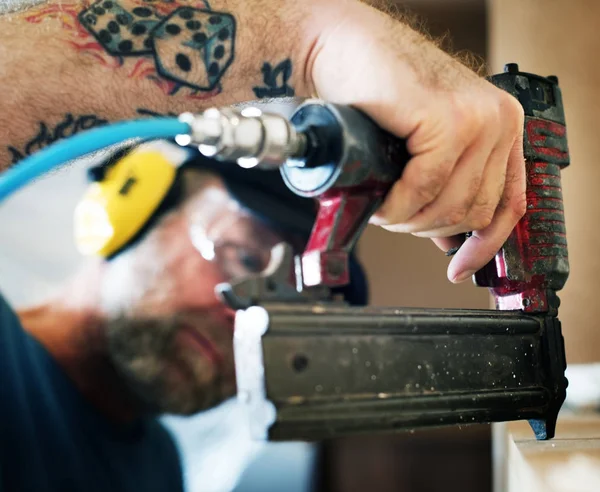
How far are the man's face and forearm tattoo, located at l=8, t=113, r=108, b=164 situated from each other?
40.6 inches

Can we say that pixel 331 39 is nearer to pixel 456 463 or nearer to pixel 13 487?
pixel 13 487

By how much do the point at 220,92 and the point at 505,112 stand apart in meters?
0.33

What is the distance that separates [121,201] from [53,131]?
2.97 ft

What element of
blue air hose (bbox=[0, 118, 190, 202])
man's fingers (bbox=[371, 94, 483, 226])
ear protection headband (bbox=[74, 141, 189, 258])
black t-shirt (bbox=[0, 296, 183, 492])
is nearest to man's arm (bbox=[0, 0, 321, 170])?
man's fingers (bbox=[371, 94, 483, 226])

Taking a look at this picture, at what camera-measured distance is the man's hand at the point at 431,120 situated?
0.62m

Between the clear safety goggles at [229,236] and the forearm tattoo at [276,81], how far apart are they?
1.09 metres

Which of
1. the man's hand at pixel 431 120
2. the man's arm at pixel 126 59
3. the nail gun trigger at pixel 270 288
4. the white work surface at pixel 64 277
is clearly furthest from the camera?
the white work surface at pixel 64 277

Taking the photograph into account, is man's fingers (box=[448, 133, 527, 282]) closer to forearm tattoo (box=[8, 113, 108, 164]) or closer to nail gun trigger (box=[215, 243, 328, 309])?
nail gun trigger (box=[215, 243, 328, 309])

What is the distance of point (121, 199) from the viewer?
65.3 inches

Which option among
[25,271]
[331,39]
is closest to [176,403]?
[25,271]

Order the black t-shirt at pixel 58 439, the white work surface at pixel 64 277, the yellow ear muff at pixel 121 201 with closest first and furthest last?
the black t-shirt at pixel 58 439 → the yellow ear muff at pixel 121 201 → the white work surface at pixel 64 277

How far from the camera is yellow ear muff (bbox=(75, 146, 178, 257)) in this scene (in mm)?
1667

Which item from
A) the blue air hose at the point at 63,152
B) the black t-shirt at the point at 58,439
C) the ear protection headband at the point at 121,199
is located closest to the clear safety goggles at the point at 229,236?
the ear protection headband at the point at 121,199

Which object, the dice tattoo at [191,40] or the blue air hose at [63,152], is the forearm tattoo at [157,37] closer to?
the dice tattoo at [191,40]
